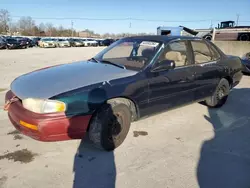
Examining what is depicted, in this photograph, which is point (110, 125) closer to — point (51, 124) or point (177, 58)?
point (51, 124)

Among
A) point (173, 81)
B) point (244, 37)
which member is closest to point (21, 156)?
point (173, 81)

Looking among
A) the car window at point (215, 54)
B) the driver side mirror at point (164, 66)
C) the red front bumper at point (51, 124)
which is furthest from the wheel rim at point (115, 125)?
the car window at point (215, 54)

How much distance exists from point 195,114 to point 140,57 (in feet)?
5.95

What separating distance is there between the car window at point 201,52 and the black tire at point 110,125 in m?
1.91

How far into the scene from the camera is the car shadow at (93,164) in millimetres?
2402

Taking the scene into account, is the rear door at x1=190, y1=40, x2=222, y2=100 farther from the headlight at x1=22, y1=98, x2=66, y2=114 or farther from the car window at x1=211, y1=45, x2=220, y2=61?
the headlight at x1=22, y1=98, x2=66, y2=114

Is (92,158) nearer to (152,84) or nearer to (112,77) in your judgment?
(112,77)

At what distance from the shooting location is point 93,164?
2.72 m

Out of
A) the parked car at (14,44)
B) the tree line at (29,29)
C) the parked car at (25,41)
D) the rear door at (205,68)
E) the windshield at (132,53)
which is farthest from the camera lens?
the tree line at (29,29)

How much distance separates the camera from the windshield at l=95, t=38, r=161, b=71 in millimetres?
3416

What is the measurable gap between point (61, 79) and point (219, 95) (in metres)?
3.44

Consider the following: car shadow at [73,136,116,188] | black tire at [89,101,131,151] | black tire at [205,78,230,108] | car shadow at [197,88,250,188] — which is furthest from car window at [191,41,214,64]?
car shadow at [73,136,116,188]

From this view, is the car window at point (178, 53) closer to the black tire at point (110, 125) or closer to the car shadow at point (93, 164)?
the black tire at point (110, 125)

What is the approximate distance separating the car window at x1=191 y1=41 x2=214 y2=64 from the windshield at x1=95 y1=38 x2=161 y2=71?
93 cm
